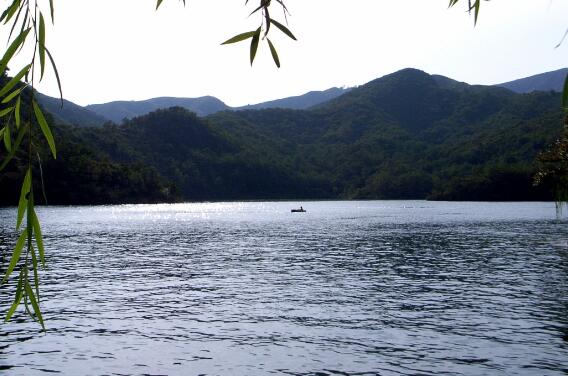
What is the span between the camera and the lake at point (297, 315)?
24.4 metres

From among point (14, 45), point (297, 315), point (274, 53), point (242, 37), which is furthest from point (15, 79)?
point (297, 315)

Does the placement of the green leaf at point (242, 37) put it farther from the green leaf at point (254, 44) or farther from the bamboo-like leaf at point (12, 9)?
the bamboo-like leaf at point (12, 9)

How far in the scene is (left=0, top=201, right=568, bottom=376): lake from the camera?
80.0 feet

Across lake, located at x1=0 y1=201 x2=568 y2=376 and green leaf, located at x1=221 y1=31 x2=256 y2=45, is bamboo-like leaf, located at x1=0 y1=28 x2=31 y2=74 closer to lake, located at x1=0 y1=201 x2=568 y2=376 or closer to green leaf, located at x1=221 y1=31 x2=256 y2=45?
green leaf, located at x1=221 y1=31 x2=256 y2=45

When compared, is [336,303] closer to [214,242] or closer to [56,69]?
[56,69]

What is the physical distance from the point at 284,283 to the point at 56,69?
42996mm

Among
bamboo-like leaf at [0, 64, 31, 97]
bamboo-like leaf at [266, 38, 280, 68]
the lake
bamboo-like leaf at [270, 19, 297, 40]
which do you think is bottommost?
the lake

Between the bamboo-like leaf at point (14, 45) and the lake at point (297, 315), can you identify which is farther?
the lake at point (297, 315)

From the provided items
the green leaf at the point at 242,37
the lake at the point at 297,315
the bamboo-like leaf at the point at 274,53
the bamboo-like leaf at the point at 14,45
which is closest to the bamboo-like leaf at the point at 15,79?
the bamboo-like leaf at the point at 14,45

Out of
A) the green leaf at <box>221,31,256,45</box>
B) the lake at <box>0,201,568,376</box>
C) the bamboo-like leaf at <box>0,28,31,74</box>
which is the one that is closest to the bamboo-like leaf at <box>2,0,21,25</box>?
the bamboo-like leaf at <box>0,28,31,74</box>

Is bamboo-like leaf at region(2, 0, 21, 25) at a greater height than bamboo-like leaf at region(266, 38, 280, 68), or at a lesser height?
greater

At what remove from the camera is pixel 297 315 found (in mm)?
34219

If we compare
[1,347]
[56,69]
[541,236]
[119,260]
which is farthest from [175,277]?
[541,236]

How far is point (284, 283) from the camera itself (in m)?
47.2
